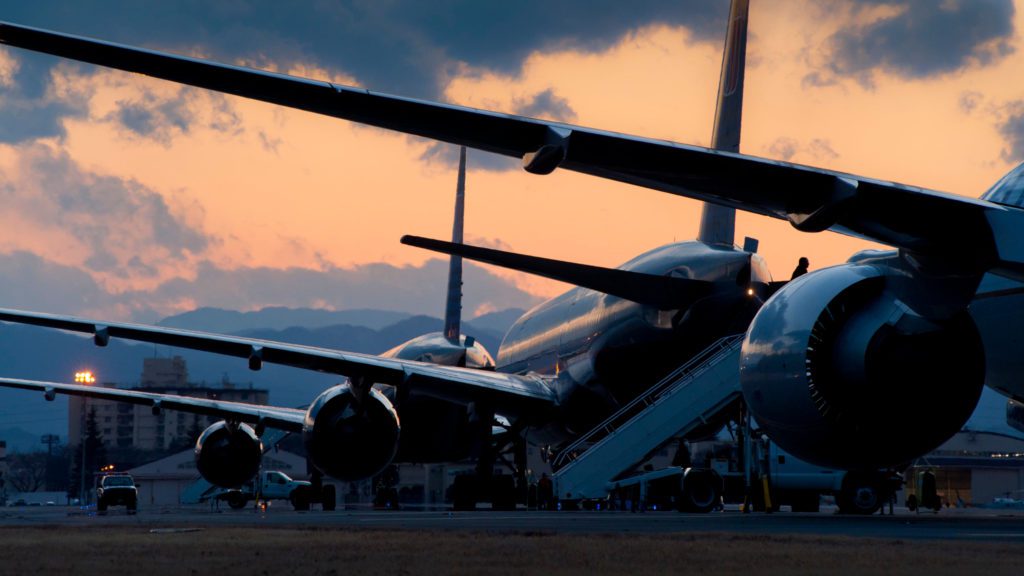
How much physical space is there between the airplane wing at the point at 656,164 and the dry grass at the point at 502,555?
6.77 ft

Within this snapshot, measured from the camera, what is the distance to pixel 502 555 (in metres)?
8.62

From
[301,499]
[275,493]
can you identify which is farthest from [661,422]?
[275,493]

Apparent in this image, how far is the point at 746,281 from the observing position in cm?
2427

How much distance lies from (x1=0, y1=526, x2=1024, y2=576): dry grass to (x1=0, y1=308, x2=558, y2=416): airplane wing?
947cm

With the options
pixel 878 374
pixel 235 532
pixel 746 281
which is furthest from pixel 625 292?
pixel 878 374

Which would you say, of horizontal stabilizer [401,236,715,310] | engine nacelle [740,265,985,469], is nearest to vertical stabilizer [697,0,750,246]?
horizontal stabilizer [401,236,715,310]

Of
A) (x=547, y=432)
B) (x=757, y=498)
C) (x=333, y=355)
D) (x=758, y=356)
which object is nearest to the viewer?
(x=758, y=356)

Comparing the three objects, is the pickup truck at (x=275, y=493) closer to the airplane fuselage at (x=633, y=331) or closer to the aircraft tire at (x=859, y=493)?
the airplane fuselage at (x=633, y=331)

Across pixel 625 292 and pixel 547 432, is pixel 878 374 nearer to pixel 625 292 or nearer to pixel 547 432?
pixel 625 292

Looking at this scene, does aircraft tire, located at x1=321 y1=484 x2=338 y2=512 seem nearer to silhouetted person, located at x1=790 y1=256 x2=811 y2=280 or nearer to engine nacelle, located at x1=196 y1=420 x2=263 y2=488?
engine nacelle, located at x1=196 y1=420 x2=263 y2=488

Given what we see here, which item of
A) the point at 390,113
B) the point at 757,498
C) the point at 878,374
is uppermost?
the point at 390,113

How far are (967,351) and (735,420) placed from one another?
15618mm

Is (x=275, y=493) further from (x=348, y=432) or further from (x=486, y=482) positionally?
(x=348, y=432)

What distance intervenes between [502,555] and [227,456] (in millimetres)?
26507
